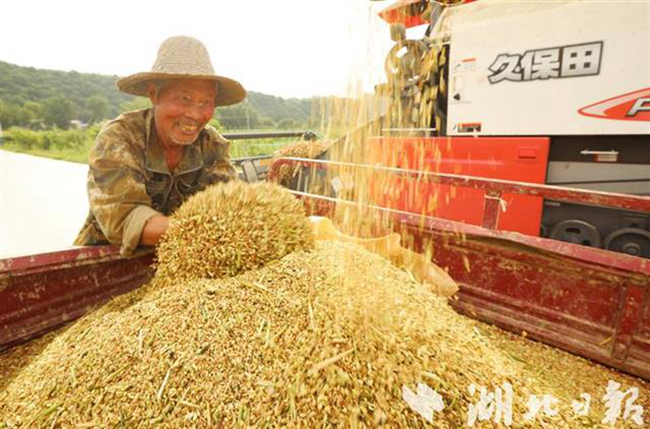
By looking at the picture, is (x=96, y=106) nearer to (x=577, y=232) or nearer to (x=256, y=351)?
(x=577, y=232)

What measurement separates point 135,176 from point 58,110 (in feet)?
125

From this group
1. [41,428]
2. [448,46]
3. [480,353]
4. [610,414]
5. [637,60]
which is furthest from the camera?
[448,46]

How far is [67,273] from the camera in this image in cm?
195

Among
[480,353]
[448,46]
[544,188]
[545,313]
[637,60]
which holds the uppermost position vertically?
[448,46]

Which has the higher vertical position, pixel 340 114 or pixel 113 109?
pixel 113 109

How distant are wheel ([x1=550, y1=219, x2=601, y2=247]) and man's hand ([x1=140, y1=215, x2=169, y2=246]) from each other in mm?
3159

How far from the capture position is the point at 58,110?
32219 mm

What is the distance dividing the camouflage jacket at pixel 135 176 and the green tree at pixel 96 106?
34.0m

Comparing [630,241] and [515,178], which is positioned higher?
[515,178]

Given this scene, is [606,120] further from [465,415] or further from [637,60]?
[465,415]

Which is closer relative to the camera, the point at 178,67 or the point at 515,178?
the point at 178,67

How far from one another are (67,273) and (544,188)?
2.47 m

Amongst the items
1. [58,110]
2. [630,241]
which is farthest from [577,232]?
[58,110]

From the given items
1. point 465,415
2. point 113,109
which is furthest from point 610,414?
point 113,109
